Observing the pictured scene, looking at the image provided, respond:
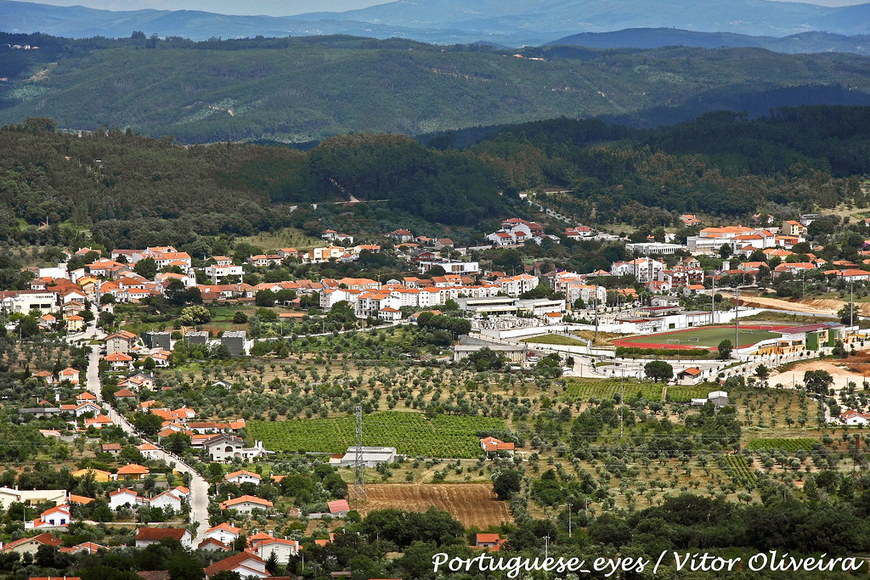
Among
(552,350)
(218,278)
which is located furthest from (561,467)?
(218,278)

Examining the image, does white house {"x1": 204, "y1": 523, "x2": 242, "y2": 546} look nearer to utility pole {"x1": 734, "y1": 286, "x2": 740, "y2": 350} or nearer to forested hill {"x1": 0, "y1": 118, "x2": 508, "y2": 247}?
utility pole {"x1": 734, "y1": 286, "x2": 740, "y2": 350}

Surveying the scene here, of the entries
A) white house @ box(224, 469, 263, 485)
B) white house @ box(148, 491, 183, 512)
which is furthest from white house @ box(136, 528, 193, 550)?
white house @ box(224, 469, 263, 485)

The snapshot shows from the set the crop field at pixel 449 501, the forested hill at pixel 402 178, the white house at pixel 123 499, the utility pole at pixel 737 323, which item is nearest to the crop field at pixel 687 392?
the utility pole at pixel 737 323

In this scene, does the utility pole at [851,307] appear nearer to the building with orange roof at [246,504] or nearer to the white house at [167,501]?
the building with orange roof at [246,504]

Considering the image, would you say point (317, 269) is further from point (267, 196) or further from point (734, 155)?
point (734, 155)

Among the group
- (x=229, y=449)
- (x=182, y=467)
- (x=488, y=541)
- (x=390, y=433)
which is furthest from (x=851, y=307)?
(x=488, y=541)

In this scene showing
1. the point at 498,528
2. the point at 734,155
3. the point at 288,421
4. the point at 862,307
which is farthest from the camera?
the point at 734,155
